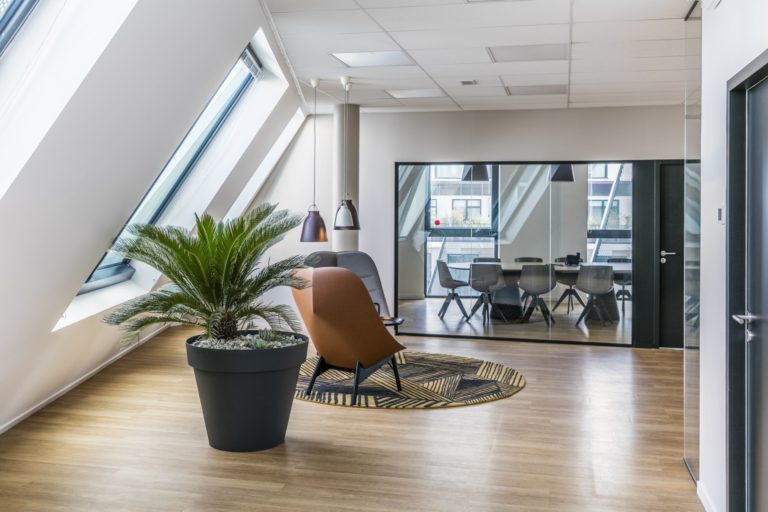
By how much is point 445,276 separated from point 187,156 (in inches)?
129

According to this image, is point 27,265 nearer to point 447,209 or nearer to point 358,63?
point 358,63

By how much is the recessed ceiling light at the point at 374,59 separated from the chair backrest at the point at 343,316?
68.0 inches

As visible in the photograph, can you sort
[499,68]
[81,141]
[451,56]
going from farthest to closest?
→ [499,68] → [451,56] → [81,141]

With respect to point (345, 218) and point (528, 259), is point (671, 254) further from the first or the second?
point (345, 218)

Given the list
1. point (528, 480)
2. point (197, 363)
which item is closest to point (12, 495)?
point (197, 363)

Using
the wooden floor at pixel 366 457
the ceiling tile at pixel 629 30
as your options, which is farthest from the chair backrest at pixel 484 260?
the ceiling tile at pixel 629 30

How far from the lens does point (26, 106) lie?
3188mm

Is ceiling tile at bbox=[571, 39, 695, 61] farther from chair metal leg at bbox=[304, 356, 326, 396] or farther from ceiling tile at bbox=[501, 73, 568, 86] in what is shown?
chair metal leg at bbox=[304, 356, 326, 396]

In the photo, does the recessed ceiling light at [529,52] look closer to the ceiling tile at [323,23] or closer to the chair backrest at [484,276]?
the ceiling tile at [323,23]

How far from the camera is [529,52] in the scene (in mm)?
5348

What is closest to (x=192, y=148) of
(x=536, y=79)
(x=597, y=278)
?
(x=536, y=79)

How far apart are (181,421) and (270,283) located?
1207 millimetres

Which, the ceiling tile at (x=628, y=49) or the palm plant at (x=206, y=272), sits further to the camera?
the ceiling tile at (x=628, y=49)

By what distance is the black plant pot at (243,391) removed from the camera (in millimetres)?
3955
